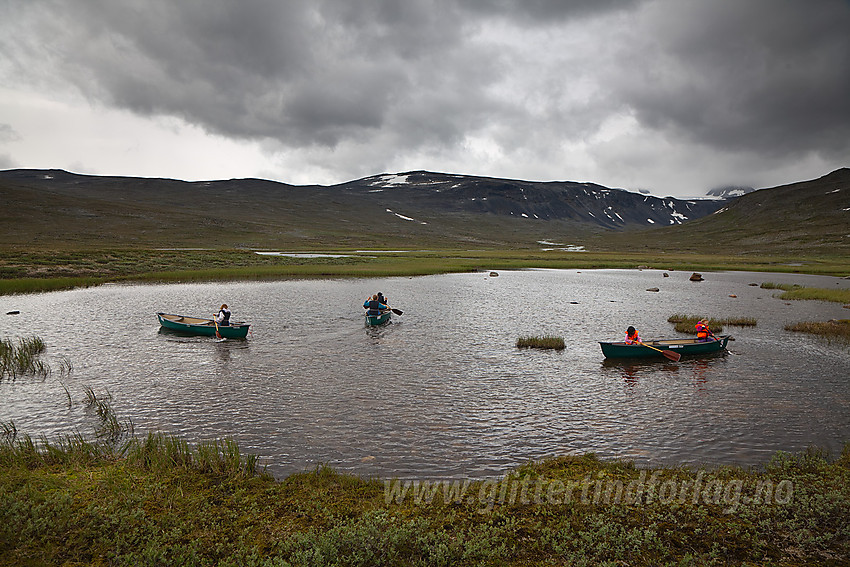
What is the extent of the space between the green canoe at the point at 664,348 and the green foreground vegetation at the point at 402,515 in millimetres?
12971

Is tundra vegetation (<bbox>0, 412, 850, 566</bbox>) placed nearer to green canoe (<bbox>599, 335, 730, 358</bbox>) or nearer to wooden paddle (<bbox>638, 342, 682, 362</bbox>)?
green canoe (<bbox>599, 335, 730, 358</bbox>)

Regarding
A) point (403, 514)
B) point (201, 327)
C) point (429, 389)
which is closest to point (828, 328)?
point (429, 389)

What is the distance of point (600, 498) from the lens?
10570 millimetres

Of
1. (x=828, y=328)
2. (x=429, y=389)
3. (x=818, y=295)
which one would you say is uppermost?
(x=818, y=295)

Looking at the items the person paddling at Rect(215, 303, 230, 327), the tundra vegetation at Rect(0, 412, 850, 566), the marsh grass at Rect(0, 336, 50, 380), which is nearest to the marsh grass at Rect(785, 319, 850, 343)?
the tundra vegetation at Rect(0, 412, 850, 566)

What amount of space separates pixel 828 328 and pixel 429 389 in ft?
106

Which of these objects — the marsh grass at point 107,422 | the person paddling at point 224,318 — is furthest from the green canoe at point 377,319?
the marsh grass at point 107,422

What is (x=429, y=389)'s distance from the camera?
20578mm

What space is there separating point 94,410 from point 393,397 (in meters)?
11.3

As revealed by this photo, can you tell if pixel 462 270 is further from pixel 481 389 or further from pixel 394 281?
pixel 481 389

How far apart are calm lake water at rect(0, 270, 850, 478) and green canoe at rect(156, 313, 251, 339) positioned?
80 centimetres

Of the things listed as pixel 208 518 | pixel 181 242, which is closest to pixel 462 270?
pixel 208 518

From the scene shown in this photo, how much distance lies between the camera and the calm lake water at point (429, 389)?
14.9 m

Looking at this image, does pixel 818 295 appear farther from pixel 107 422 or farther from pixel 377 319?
pixel 107 422
